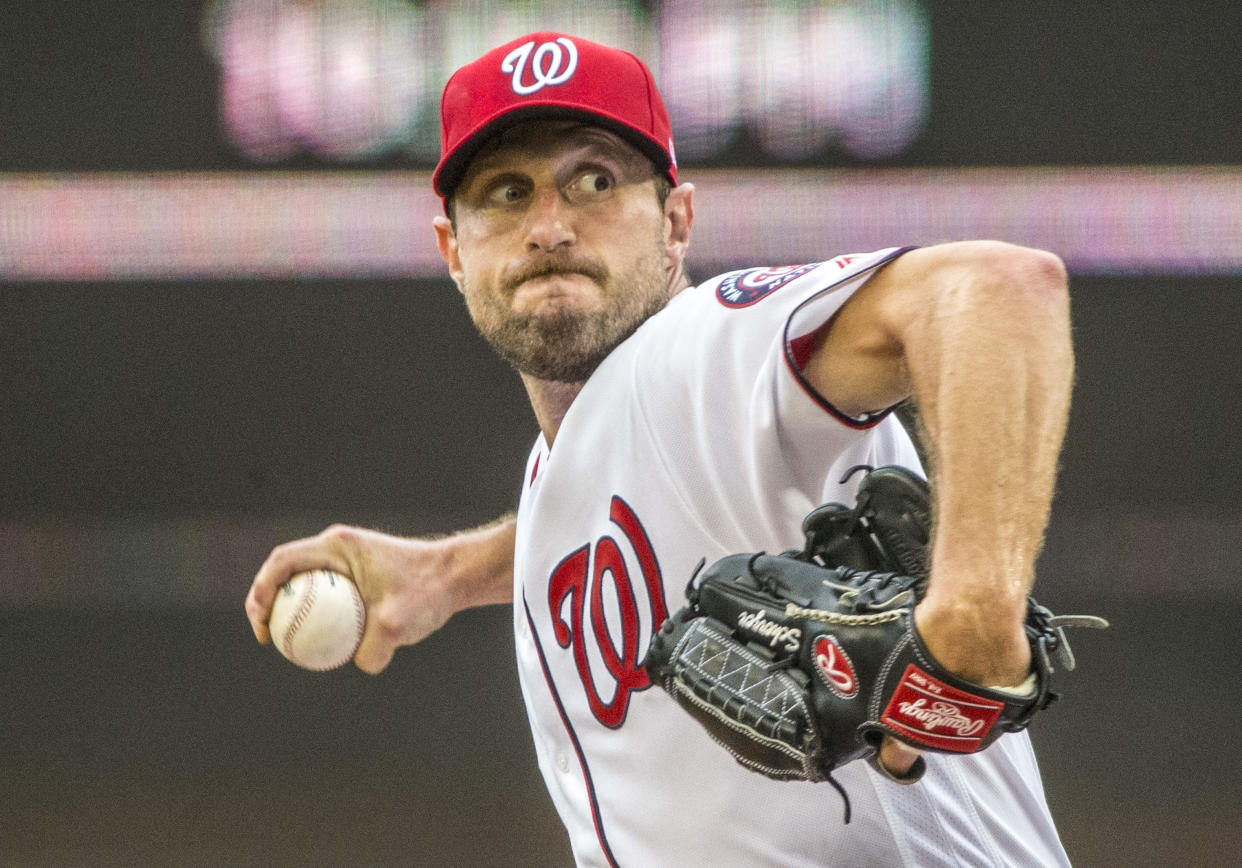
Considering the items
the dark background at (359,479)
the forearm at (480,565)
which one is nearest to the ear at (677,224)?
the forearm at (480,565)

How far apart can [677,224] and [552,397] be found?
9.5 inches

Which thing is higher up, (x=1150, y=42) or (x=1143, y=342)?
(x=1150, y=42)

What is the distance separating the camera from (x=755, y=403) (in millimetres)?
930

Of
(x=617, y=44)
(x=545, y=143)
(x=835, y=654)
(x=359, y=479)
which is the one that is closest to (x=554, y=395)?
(x=545, y=143)

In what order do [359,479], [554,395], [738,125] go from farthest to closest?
[359,479]
[738,125]
[554,395]

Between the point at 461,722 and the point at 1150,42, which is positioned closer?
the point at 1150,42

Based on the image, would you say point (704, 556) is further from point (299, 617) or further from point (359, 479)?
point (359, 479)

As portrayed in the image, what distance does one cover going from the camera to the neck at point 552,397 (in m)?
1.33

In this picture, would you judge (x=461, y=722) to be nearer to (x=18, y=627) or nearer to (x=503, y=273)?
(x=18, y=627)

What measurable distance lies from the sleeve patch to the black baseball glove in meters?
0.16

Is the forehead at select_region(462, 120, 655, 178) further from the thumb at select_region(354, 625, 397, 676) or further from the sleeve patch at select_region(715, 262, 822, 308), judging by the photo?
the thumb at select_region(354, 625, 397, 676)

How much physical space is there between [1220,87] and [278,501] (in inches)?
94.4

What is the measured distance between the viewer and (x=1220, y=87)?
286 cm

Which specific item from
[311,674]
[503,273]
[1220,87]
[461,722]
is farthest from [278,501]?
[1220,87]
